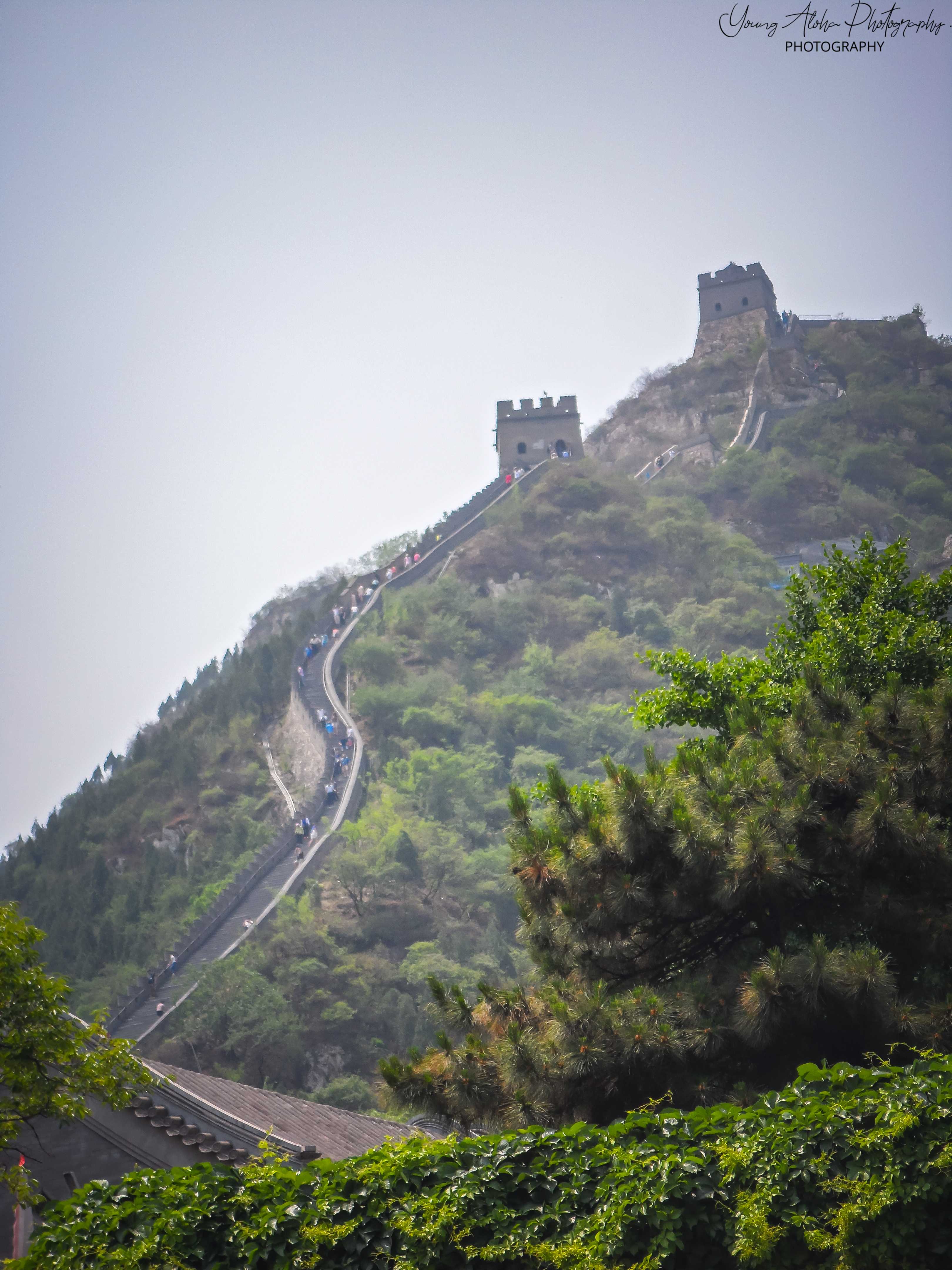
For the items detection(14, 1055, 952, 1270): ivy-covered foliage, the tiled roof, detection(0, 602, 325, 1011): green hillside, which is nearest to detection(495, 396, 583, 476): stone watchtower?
detection(0, 602, 325, 1011): green hillside

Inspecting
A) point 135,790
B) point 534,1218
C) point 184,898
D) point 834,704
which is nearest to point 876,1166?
point 534,1218

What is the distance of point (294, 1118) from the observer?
12.8m

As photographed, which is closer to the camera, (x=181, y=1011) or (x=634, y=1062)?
(x=634, y=1062)

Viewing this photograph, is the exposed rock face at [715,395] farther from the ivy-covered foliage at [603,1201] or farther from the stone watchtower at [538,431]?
the ivy-covered foliage at [603,1201]

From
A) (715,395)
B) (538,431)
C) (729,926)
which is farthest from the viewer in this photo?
(715,395)

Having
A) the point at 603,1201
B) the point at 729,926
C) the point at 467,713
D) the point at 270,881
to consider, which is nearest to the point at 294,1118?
the point at 729,926

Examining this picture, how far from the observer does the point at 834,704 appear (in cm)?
951

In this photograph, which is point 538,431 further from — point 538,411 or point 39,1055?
point 39,1055

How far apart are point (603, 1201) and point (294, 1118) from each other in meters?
8.62

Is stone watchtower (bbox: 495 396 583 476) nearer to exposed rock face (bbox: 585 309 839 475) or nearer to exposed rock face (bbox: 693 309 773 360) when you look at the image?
exposed rock face (bbox: 585 309 839 475)

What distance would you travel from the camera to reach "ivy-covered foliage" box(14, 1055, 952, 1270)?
15.8ft

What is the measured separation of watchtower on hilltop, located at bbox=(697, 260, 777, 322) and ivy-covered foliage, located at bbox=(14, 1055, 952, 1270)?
7983 cm

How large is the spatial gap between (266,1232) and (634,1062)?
151 inches

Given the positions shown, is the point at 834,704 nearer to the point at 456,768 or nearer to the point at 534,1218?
the point at 534,1218
